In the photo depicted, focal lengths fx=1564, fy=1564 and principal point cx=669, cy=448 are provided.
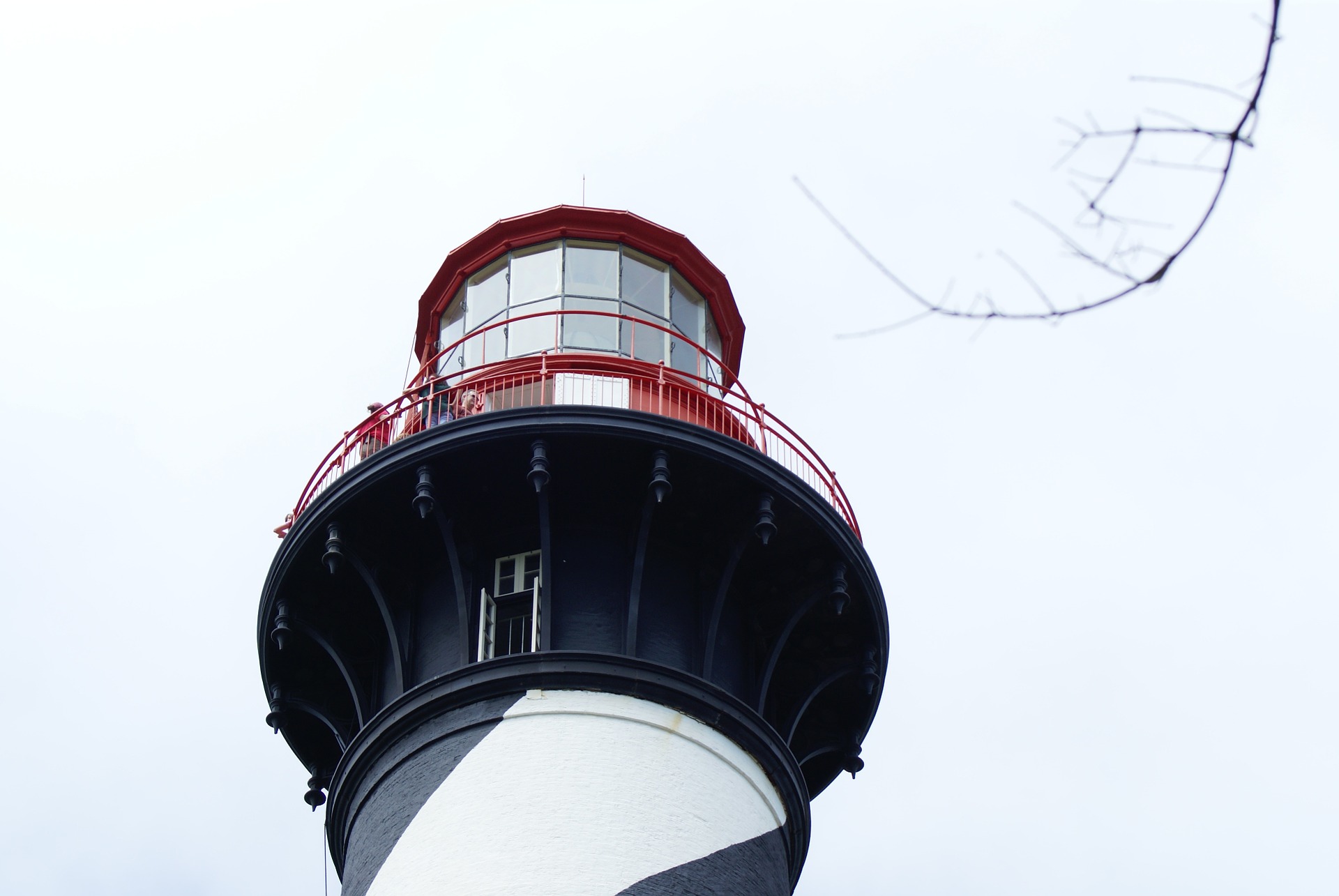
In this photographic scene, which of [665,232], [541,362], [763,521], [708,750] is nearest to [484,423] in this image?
[541,362]

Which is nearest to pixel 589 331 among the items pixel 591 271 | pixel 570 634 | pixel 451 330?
pixel 591 271

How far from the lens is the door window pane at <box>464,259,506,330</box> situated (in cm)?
1958

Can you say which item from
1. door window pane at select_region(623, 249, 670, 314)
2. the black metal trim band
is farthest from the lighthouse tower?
door window pane at select_region(623, 249, 670, 314)

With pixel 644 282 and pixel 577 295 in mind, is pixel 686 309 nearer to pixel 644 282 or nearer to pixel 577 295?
pixel 644 282

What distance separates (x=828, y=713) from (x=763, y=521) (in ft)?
11.2

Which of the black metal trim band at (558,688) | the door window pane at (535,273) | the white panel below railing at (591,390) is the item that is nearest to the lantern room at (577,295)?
the door window pane at (535,273)

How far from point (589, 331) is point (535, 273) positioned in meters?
1.35

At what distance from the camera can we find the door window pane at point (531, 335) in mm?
18578

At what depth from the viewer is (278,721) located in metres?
17.5

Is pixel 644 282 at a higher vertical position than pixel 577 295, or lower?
higher

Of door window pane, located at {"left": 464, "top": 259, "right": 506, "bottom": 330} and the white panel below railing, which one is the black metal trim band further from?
door window pane, located at {"left": 464, "top": 259, "right": 506, "bottom": 330}

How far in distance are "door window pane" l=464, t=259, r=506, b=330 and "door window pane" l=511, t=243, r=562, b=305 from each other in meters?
0.17

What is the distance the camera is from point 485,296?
1983 centimetres

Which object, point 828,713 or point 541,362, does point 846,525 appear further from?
point 541,362
